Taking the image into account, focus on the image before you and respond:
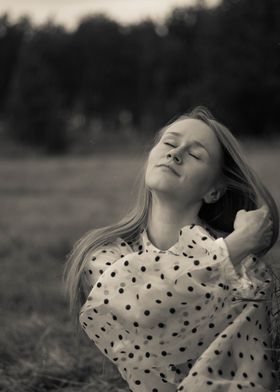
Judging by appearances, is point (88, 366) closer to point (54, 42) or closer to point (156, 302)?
point (156, 302)


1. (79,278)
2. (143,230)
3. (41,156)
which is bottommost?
(41,156)

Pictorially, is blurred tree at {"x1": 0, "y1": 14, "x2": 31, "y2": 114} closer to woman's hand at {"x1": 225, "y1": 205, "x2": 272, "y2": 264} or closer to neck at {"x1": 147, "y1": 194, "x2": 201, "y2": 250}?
neck at {"x1": 147, "y1": 194, "x2": 201, "y2": 250}

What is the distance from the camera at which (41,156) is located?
19578 mm

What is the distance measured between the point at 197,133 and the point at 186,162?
11 centimetres

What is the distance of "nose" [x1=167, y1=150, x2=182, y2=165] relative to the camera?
89.7 inches

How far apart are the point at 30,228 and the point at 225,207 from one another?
5.96 metres

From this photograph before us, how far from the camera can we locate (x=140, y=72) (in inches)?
1106

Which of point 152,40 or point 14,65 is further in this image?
point 14,65

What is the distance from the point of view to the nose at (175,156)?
89.7 inches

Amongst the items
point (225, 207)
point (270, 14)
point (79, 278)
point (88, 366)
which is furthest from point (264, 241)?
point (270, 14)

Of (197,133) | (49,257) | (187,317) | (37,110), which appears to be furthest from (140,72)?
(187,317)

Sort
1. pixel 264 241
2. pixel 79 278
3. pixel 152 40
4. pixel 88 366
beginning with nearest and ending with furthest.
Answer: pixel 264 241 → pixel 79 278 → pixel 88 366 → pixel 152 40

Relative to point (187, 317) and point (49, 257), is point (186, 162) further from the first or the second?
point (49, 257)

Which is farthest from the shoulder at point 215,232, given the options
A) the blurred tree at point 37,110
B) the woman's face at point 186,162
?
the blurred tree at point 37,110
